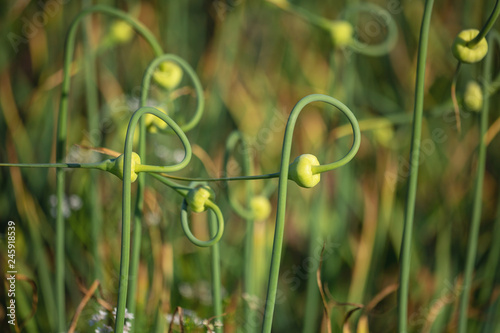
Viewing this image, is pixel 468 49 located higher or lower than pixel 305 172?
higher

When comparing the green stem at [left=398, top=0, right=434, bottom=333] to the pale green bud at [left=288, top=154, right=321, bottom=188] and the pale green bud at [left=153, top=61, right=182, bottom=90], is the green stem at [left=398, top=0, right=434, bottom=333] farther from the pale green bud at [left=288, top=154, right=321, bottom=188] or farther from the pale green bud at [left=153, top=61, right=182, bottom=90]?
the pale green bud at [left=153, top=61, right=182, bottom=90]

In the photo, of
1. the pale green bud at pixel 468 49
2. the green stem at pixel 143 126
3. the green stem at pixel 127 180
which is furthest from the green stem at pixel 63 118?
the pale green bud at pixel 468 49

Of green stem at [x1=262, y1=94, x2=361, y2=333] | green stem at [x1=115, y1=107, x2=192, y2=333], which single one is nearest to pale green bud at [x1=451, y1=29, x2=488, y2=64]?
green stem at [x1=262, y1=94, x2=361, y2=333]

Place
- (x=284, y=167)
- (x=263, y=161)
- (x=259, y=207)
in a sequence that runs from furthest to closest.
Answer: (x=263, y=161) → (x=259, y=207) → (x=284, y=167)

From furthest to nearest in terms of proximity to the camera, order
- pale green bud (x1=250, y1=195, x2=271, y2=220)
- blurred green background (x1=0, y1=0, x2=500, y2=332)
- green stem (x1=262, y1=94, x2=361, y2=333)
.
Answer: blurred green background (x1=0, y1=0, x2=500, y2=332) < pale green bud (x1=250, y1=195, x2=271, y2=220) < green stem (x1=262, y1=94, x2=361, y2=333)

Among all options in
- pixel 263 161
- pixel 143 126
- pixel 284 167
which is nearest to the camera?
pixel 284 167

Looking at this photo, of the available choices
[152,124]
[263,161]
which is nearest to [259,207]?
[152,124]

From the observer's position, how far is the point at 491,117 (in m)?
1.03

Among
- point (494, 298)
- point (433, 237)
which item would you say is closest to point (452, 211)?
point (433, 237)

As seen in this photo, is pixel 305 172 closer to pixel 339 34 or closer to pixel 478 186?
pixel 478 186

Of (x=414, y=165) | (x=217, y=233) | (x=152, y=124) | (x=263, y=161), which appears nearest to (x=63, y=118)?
(x=152, y=124)

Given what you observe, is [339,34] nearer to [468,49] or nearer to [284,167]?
[468,49]

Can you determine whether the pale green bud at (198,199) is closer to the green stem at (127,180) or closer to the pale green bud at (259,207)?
the green stem at (127,180)

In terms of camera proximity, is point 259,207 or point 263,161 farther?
point 263,161
